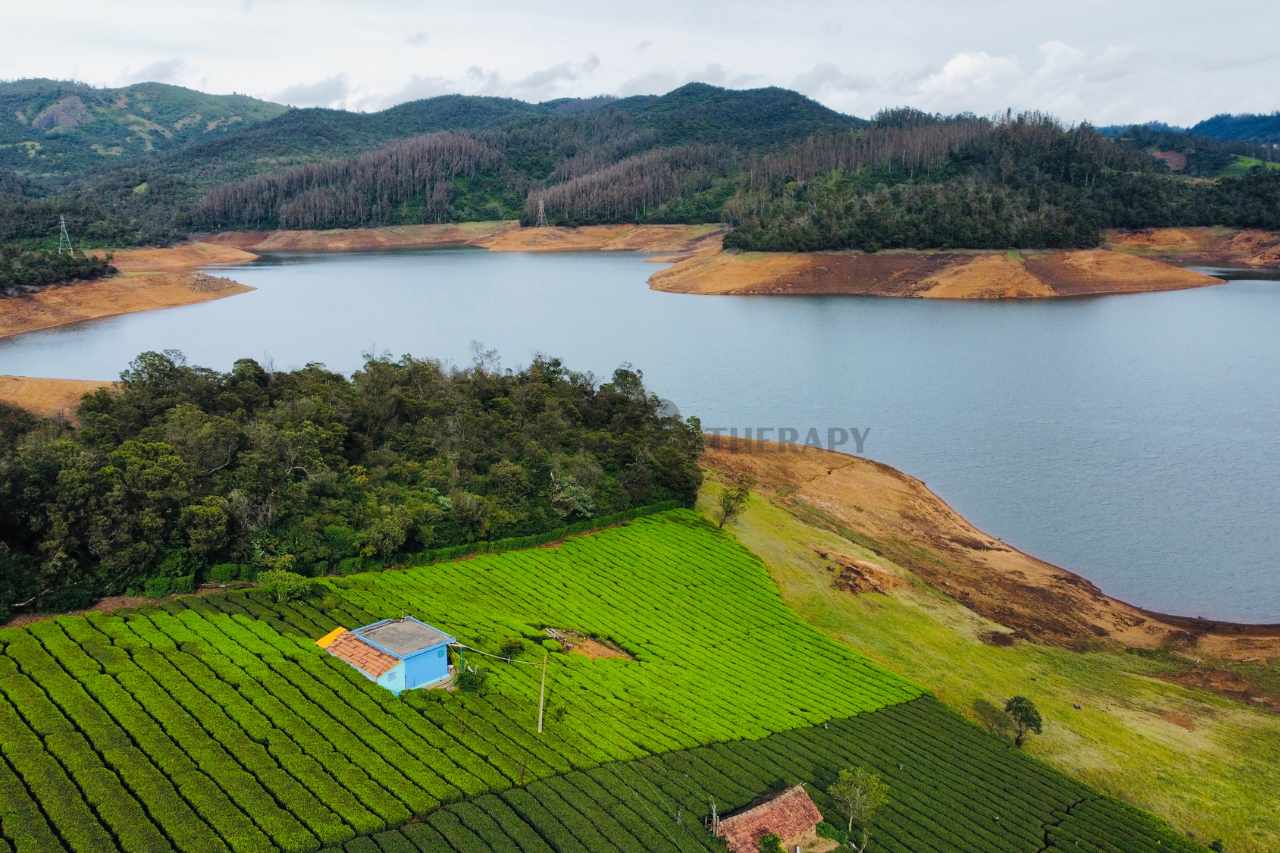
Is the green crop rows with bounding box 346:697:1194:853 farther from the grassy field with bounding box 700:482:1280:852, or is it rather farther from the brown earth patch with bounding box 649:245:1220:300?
the brown earth patch with bounding box 649:245:1220:300

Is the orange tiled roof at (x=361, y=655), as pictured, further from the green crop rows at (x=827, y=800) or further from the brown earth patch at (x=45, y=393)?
the brown earth patch at (x=45, y=393)

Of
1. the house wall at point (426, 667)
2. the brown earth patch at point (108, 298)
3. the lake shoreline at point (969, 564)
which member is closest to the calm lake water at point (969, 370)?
the lake shoreline at point (969, 564)

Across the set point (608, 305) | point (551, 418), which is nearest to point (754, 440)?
point (551, 418)

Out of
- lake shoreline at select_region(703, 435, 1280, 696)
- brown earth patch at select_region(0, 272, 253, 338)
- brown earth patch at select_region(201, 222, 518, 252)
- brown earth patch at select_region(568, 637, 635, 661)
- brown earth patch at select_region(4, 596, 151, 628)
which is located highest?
brown earth patch at select_region(201, 222, 518, 252)

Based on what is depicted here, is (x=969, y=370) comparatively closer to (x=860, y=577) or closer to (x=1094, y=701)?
(x=860, y=577)

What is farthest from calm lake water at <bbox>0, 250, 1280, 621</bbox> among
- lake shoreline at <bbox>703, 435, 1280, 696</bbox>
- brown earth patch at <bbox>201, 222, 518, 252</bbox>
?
brown earth patch at <bbox>201, 222, 518, 252</bbox>

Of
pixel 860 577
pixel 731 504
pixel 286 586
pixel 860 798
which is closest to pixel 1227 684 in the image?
pixel 860 577
